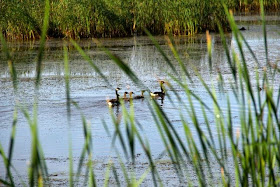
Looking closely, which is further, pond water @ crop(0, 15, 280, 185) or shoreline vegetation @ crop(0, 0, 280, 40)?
shoreline vegetation @ crop(0, 0, 280, 40)

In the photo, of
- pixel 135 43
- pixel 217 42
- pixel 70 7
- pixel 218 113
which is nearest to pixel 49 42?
pixel 70 7

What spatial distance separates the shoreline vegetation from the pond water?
21.0 inches

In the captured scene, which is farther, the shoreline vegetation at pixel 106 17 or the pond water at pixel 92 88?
the shoreline vegetation at pixel 106 17

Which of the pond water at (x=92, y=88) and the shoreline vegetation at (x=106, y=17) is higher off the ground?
the shoreline vegetation at (x=106, y=17)

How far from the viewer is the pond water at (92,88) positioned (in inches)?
215

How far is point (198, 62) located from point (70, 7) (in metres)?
5.17

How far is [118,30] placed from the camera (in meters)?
14.8

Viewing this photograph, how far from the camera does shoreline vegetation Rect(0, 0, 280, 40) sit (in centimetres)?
1420

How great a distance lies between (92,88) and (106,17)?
6.26m

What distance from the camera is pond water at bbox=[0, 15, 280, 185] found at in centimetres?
547

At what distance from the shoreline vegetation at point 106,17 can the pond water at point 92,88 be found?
532 millimetres

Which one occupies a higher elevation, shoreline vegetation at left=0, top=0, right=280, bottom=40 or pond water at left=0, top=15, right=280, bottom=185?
shoreline vegetation at left=0, top=0, right=280, bottom=40

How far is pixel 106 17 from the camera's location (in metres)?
14.4

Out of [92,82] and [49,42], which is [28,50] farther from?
[92,82]
